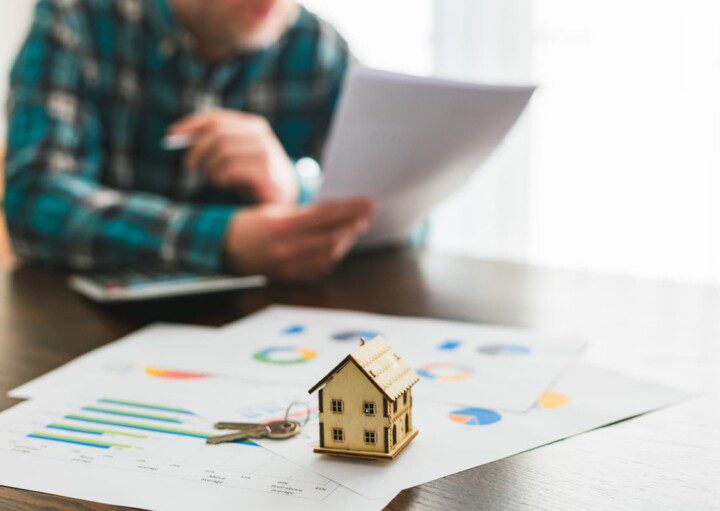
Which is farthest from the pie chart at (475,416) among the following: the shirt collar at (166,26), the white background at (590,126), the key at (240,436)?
the white background at (590,126)

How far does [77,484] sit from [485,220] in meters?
2.18

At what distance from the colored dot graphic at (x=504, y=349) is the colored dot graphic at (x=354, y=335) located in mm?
104

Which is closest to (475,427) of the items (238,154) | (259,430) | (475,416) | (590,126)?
(475,416)

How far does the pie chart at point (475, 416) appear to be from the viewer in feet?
1.69

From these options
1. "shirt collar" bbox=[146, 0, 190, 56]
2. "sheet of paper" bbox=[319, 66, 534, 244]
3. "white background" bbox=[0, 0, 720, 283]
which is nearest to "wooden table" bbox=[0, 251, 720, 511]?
"sheet of paper" bbox=[319, 66, 534, 244]

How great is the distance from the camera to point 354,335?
74 centimetres

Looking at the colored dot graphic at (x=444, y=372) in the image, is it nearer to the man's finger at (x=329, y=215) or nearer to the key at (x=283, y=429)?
the key at (x=283, y=429)

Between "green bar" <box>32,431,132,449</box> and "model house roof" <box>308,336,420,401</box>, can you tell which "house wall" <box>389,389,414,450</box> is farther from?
"green bar" <box>32,431,132,449</box>

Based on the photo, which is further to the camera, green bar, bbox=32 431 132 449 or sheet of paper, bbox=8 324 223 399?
sheet of paper, bbox=8 324 223 399

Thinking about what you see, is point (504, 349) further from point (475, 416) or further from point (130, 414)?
point (130, 414)

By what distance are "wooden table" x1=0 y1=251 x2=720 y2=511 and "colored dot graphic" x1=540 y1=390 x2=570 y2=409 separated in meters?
0.05

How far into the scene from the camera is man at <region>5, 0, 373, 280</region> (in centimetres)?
104

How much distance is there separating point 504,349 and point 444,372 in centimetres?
9

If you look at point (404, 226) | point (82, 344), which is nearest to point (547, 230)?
point (404, 226)
